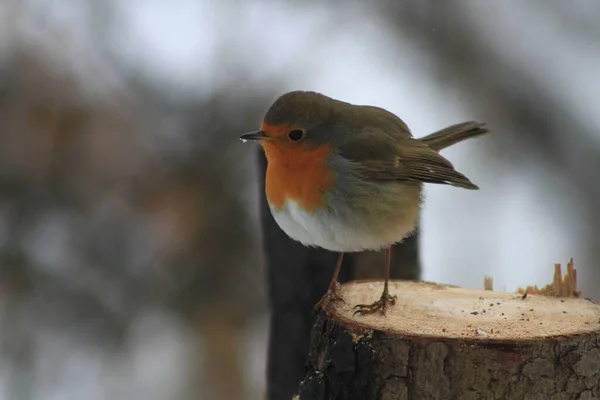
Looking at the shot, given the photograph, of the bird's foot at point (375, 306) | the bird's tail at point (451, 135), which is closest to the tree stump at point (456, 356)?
the bird's foot at point (375, 306)

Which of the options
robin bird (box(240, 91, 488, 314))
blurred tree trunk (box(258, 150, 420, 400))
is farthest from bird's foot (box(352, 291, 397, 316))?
blurred tree trunk (box(258, 150, 420, 400))

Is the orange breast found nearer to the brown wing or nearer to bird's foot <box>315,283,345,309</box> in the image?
the brown wing

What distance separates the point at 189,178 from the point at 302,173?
10.0 feet

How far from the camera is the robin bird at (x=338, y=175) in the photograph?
2.40 metres

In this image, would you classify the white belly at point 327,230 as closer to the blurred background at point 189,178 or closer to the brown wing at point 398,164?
the brown wing at point 398,164

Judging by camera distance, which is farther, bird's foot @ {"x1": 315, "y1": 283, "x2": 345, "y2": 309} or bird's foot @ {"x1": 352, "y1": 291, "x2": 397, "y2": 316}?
bird's foot @ {"x1": 315, "y1": 283, "x2": 345, "y2": 309}

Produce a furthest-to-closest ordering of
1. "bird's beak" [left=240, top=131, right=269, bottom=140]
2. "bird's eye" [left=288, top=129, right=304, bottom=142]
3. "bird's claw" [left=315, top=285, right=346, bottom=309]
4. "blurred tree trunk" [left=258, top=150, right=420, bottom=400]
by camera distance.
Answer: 1. "blurred tree trunk" [left=258, top=150, right=420, bottom=400]
2. "bird's claw" [left=315, top=285, right=346, bottom=309]
3. "bird's eye" [left=288, top=129, right=304, bottom=142]
4. "bird's beak" [left=240, top=131, right=269, bottom=140]

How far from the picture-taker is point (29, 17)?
5223 millimetres

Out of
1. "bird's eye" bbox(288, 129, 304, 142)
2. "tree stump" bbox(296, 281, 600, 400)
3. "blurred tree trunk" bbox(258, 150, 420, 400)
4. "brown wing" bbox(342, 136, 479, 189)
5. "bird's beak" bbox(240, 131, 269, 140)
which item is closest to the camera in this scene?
"tree stump" bbox(296, 281, 600, 400)

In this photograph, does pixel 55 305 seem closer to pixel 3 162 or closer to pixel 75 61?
pixel 3 162

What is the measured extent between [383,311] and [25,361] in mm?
3285

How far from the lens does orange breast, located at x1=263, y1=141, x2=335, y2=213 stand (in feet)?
7.96

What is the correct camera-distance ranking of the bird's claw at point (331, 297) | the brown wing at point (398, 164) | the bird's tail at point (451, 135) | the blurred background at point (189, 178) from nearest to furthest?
the brown wing at point (398, 164)
the bird's claw at point (331, 297)
the bird's tail at point (451, 135)
the blurred background at point (189, 178)

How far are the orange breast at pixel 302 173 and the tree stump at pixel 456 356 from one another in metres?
0.42
